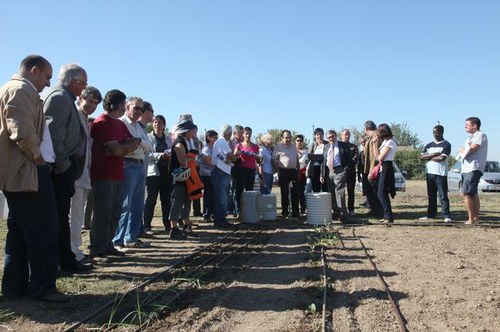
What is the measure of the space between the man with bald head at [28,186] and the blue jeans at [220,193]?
4.81 metres

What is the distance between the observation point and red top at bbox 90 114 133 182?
5.49 meters

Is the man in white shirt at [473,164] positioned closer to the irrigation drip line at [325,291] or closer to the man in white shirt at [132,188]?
the irrigation drip line at [325,291]

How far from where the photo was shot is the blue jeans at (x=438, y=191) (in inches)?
362

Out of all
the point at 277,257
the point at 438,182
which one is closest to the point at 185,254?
the point at 277,257

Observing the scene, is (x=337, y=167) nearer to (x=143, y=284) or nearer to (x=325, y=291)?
(x=325, y=291)

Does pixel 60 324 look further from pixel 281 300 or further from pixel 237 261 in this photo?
pixel 237 261

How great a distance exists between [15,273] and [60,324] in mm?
851

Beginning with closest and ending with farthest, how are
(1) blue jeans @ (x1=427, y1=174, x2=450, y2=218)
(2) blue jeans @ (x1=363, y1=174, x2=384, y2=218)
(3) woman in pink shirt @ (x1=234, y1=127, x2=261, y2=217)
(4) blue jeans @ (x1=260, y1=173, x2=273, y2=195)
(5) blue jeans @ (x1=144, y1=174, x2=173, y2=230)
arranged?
(5) blue jeans @ (x1=144, y1=174, x2=173, y2=230) → (1) blue jeans @ (x1=427, y1=174, x2=450, y2=218) → (3) woman in pink shirt @ (x1=234, y1=127, x2=261, y2=217) → (2) blue jeans @ (x1=363, y1=174, x2=384, y2=218) → (4) blue jeans @ (x1=260, y1=173, x2=273, y2=195)

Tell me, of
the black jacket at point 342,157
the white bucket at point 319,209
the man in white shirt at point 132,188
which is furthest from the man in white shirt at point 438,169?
the man in white shirt at point 132,188

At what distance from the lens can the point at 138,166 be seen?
21.1 feet

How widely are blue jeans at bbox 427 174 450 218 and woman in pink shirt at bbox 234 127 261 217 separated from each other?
3.65 metres

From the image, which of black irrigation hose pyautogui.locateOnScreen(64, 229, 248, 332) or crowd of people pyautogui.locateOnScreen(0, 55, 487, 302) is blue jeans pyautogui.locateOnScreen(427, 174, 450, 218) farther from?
black irrigation hose pyautogui.locateOnScreen(64, 229, 248, 332)

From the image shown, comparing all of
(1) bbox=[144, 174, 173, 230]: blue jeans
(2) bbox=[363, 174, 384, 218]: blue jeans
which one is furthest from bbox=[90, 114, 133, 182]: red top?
(2) bbox=[363, 174, 384, 218]: blue jeans

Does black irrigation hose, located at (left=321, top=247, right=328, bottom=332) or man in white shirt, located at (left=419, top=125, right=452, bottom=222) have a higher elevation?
man in white shirt, located at (left=419, top=125, right=452, bottom=222)
